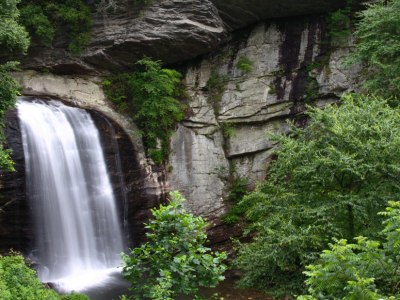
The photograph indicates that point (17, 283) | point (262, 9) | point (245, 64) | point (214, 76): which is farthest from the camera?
point (214, 76)

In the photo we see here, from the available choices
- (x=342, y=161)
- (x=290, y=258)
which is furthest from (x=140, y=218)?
(x=342, y=161)

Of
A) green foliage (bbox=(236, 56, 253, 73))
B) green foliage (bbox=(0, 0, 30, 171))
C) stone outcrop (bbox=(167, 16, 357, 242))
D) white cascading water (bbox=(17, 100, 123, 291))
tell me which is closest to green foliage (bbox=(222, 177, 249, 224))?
stone outcrop (bbox=(167, 16, 357, 242))

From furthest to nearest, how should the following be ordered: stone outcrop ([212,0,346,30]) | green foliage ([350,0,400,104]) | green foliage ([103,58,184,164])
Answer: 1. stone outcrop ([212,0,346,30])
2. green foliage ([103,58,184,164])
3. green foliage ([350,0,400,104])

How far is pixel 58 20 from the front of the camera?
17.0m

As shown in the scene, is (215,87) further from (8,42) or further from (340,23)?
(8,42)

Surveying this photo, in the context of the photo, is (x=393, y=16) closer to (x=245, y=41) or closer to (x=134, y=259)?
(x=245, y=41)

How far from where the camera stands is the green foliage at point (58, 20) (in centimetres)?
1612

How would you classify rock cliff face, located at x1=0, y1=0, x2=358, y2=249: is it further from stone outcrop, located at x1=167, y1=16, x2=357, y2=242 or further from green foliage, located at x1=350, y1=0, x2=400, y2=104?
green foliage, located at x1=350, y1=0, x2=400, y2=104

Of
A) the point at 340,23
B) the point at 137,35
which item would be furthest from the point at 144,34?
the point at 340,23

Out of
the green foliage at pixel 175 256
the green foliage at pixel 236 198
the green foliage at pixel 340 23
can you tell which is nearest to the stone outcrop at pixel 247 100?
the green foliage at pixel 236 198

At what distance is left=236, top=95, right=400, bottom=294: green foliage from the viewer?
9273mm

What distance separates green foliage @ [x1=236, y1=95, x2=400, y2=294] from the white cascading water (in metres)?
4.93

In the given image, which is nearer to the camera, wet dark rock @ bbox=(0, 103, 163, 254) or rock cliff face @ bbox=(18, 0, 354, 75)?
wet dark rock @ bbox=(0, 103, 163, 254)

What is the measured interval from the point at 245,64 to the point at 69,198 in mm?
8771
